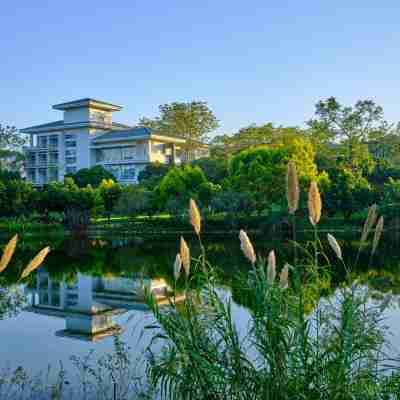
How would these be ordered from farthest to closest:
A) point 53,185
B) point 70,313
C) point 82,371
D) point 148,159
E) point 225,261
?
point 148,159 < point 53,185 < point 225,261 < point 70,313 < point 82,371

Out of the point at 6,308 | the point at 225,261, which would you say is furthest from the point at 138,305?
the point at 225,261

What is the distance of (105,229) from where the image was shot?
90.0 ft

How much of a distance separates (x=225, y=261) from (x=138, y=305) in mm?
5141

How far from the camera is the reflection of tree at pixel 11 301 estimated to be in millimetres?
9469

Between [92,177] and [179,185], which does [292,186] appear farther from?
[92,177]

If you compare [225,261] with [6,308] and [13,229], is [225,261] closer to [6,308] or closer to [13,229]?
[6,308]

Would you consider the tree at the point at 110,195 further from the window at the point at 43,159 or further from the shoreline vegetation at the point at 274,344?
the shoreline vegetation at the point at 274,344

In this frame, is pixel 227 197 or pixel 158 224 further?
pixel 158 224

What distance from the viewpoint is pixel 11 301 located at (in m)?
10.5

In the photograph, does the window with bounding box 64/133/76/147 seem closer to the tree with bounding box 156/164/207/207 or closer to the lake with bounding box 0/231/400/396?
the tree with bounding box 156/164/207/207

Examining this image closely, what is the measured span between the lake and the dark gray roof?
2286cm

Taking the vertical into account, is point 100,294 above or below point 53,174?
below

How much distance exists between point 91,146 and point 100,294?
36.4 metres

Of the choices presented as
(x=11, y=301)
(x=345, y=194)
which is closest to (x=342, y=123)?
(x=345, y=194)
